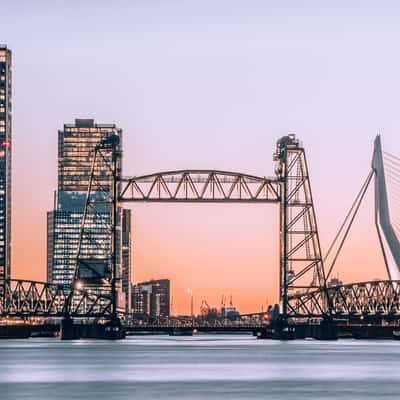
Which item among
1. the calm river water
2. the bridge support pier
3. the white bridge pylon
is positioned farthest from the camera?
the bridge support pier

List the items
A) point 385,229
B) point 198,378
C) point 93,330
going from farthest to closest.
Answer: point 93,330, point 385,229, point 198,378

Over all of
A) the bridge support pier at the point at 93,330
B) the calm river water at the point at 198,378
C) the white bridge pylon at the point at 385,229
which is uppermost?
the white bridge pylon at the point at 385,229

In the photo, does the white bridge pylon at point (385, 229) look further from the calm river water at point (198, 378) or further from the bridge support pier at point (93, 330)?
the bridge support pier at point (93, 330)

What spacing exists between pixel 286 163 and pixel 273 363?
56723mm

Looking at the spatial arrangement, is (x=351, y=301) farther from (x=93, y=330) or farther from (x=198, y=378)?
(x=198, y=378)

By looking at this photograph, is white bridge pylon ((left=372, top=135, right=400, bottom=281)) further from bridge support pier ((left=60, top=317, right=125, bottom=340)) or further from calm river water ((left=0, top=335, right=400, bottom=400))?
bridge support pier ((left=60, top=317, right=125, bottom=340))

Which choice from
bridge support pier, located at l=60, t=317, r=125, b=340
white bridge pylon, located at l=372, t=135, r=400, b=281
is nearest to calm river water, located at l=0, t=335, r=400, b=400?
white bridge pylon, located at l=372, t=135, r=400, b=281

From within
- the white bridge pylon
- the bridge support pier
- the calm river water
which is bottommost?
the calm river water

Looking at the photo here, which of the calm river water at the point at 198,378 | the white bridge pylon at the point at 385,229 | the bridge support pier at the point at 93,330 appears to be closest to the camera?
the calm river water at the point at 198,378

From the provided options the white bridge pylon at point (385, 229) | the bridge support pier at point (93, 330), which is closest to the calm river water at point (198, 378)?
the white bridge pylon at point (385, 229)

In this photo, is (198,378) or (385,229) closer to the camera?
(198,378)

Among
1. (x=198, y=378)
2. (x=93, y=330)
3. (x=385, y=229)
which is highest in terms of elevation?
(x=385, y=229)

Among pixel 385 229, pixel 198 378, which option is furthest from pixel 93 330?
pixel 198 378

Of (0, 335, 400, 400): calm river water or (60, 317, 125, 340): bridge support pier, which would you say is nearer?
(0, 335, 400, 400): calm river water
